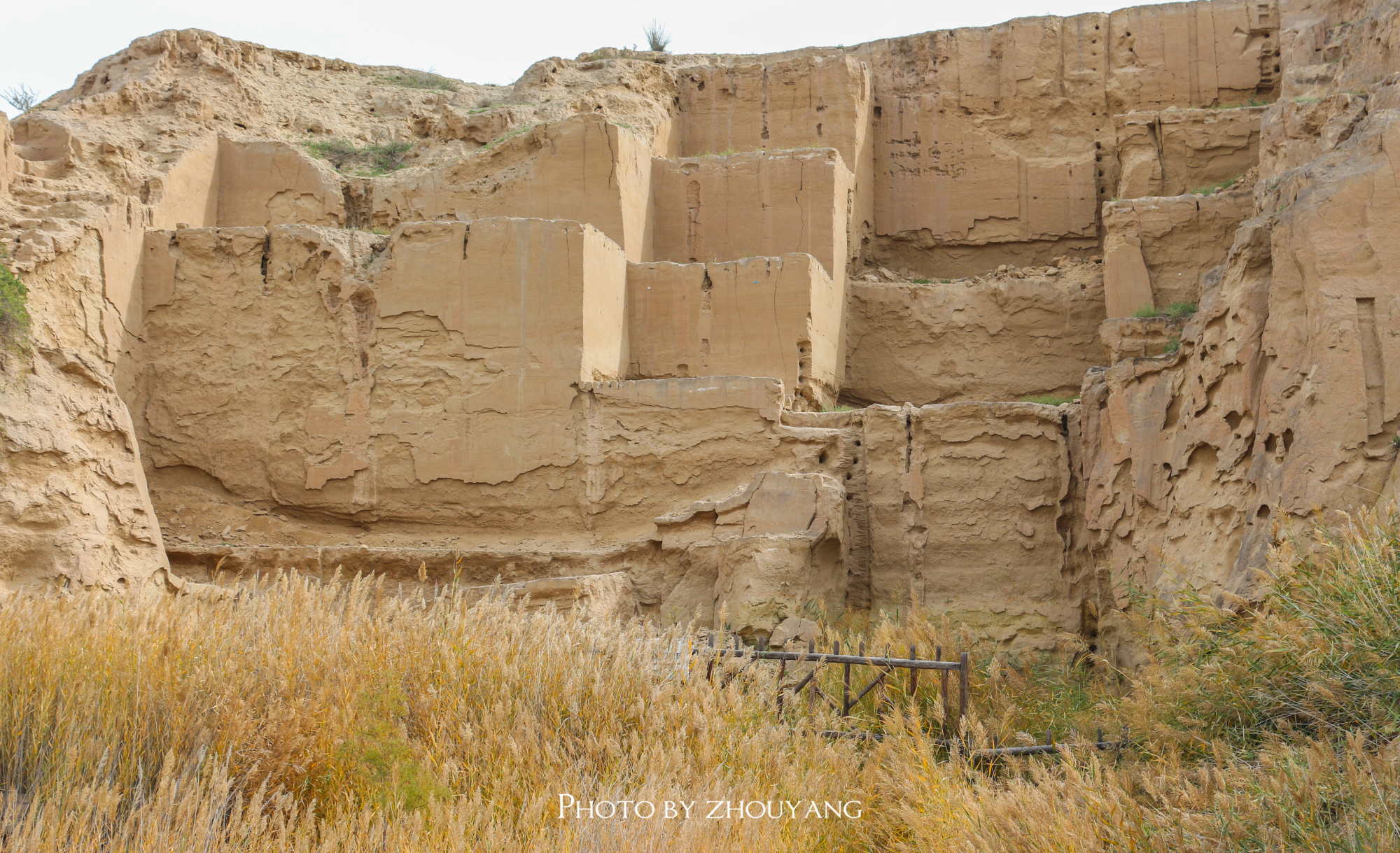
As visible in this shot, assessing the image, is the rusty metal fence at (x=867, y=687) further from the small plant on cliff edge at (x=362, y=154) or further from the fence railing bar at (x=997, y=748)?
the small plant on cliff edge at (x=362, y=154)

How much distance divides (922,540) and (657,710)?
502cm

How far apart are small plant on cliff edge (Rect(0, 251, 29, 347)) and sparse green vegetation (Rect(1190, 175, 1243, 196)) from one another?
10.8 m

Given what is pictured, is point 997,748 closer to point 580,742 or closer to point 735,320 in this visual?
point 580,742

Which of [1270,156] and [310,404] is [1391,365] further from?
[310,404]

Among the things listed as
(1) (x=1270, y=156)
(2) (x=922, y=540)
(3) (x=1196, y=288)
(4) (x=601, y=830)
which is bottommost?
(4) (x=601, y=830)

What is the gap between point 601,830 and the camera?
16.4 ft

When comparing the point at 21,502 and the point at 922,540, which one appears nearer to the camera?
the point at 21,502

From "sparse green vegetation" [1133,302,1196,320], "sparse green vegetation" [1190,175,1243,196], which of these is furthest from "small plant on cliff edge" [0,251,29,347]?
"sparse green vegetation" [1190,175,1243,196]

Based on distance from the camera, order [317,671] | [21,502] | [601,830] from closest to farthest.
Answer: [601,830]
[317,671]
[21,502]

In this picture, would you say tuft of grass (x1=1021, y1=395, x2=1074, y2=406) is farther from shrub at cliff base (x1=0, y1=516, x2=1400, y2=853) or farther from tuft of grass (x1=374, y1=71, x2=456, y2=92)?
→ tuft of grass (x1=374, y1=71, x2=456, y2=92)

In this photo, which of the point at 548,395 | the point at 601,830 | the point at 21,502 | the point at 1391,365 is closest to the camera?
the point at 601,830

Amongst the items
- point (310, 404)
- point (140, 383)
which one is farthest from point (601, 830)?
point (140, 383)

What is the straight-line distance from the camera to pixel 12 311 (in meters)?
9.87

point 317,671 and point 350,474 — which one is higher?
point 350,474
